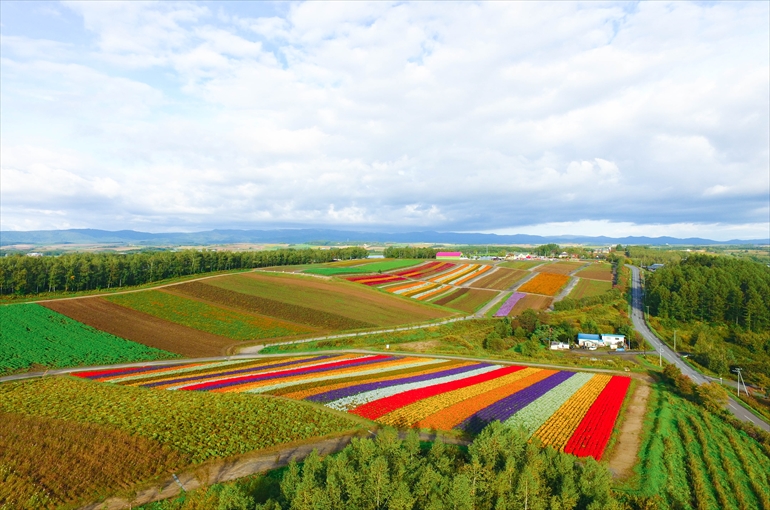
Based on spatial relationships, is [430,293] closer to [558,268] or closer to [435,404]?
[558,268]

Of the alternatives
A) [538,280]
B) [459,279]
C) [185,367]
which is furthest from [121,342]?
[538,280]

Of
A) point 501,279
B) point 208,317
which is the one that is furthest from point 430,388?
point 501,279

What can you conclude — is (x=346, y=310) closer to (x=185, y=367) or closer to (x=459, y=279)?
(x=185, y=367)

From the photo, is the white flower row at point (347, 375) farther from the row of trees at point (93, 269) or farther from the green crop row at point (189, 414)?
the row of trees at point (93, 269)

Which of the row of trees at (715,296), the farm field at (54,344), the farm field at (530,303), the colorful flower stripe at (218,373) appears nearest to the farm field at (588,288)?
the farm field at (530,303)

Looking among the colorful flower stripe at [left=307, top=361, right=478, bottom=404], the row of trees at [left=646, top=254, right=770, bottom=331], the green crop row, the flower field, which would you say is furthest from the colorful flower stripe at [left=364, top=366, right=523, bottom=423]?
the row of trees at [left=646, top=254, right=770, bottom=331]
